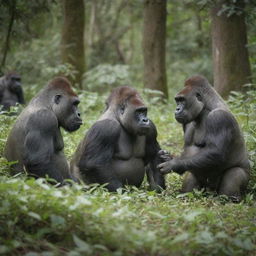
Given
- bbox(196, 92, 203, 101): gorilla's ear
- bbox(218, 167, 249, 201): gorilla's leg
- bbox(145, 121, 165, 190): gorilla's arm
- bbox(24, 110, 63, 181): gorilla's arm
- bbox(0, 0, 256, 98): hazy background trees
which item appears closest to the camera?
bbox(24, 110, 63, 181): gorilla's arm

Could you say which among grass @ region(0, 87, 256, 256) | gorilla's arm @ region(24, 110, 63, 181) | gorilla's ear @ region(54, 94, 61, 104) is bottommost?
grass @ region(0, 87, 256, 256)

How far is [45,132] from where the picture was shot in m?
5.34

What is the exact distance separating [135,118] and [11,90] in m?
8.01

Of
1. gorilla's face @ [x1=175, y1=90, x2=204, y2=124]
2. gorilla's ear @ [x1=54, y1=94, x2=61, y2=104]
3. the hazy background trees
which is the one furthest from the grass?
the hazy background trees

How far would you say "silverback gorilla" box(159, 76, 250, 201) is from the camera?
5637 millimetres

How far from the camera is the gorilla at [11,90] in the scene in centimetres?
1300

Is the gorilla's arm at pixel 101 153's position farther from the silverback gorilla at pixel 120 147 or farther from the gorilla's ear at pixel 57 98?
the gorilla's ear at pixel 57 98

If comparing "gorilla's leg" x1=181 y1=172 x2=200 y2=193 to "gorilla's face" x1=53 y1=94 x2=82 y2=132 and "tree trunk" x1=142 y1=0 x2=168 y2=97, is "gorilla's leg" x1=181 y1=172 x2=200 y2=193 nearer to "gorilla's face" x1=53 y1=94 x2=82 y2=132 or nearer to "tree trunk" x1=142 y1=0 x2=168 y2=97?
"gorilla's face" x1=53 y1=94 x2=82 y2=132

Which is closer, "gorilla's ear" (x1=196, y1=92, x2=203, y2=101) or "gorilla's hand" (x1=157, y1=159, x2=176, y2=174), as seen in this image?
"gorilla's hand" (x1=157, y1=159, x2=176, y2=174)

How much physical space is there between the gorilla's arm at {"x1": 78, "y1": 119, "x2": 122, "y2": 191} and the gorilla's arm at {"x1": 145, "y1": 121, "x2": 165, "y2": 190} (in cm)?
61

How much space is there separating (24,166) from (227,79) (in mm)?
5802

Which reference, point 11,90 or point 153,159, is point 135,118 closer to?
point 153,159

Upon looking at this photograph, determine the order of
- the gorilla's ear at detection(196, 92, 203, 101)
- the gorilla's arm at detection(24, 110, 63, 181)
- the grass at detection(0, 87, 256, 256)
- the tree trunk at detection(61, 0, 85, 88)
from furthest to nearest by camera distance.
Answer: the tree trunk at detection(61, 0, 85, 88) → the gorilla's ear at detection(196, 92, 203, 101) → the gorilla's arm at detection(24, 110, 63, 181) → the grass at detection(0, 87, 256, 256)

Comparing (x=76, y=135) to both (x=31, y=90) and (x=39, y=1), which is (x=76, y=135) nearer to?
(x=39, y=1)
